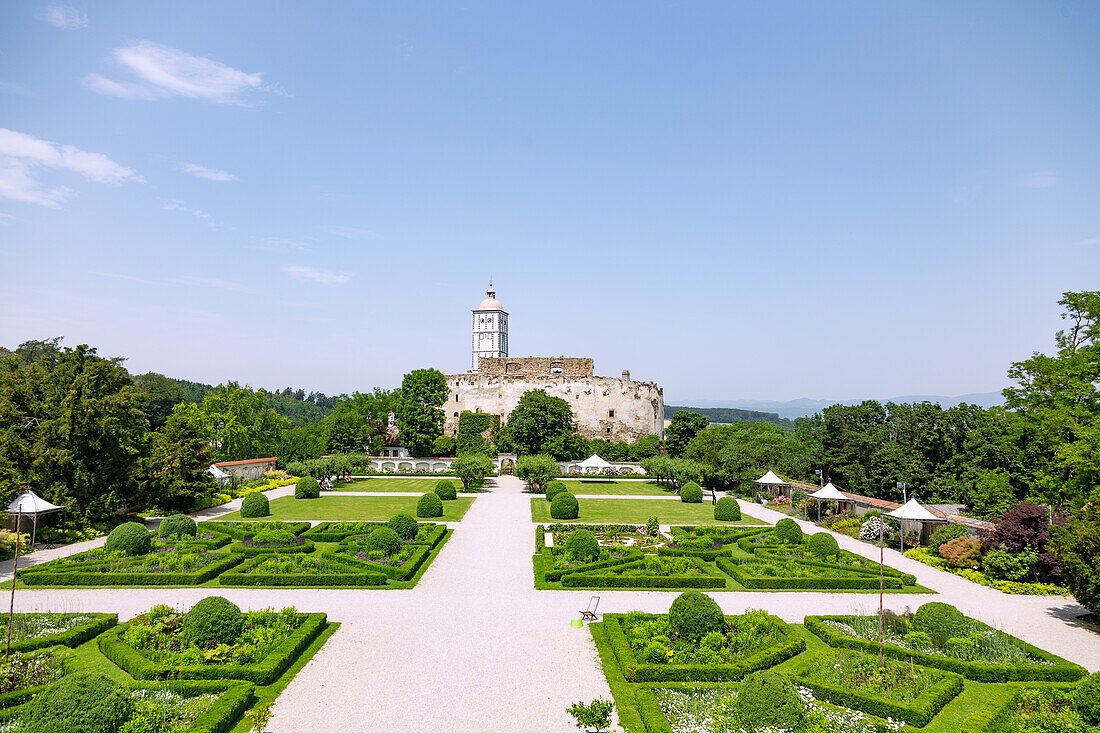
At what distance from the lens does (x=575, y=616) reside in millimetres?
14086

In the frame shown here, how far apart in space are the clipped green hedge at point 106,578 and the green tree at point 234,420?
2826 cm

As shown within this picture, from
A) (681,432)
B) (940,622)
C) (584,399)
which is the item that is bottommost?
(940,622)

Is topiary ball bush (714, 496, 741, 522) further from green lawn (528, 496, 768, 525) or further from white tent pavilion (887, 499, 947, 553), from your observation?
white tent pavilion (887, 499, 947, 553)

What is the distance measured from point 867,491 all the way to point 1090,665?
22550 millimetres

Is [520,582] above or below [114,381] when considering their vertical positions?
below

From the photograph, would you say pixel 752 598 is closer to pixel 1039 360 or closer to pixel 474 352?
pixel 1039 360

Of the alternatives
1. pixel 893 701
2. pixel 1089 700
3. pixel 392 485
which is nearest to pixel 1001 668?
pixel 1089 700

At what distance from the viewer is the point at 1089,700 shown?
8.77 metres

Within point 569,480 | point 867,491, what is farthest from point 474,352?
point 867,491

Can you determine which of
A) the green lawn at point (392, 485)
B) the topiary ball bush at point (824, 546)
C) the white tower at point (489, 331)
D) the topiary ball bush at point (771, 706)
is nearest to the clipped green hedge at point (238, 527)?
the green lawn at point (392, 485)

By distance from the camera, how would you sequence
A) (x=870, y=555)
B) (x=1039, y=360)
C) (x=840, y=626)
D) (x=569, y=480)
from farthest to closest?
1. (x=569, y=480)
2. (x=1039, y=360)
3. (x=870, y=555)
4. (x=840, y=626)

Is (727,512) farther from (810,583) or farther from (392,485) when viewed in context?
(392,485)

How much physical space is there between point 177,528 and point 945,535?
2502cm

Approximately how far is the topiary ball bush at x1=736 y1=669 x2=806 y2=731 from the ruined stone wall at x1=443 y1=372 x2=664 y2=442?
4948 cm
